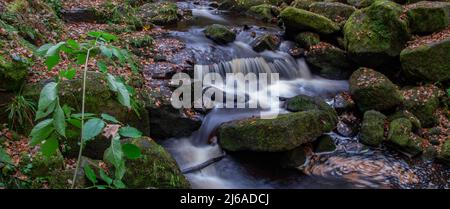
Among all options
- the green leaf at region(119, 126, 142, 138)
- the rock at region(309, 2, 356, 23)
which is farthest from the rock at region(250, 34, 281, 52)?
the green leaf at region(119, 126, 142, 138)

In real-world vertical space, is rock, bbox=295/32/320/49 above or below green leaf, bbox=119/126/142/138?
below

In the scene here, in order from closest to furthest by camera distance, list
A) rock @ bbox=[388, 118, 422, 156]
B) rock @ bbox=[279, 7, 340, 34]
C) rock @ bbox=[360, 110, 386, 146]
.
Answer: rock @ bbox=[388, 118, 422, 156], rock @ bbox=[360, 110, 386, 146], rock @ bbox=[279, 7, 340, 34]

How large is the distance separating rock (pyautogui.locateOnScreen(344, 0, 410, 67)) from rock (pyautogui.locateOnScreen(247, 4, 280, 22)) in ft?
15.3

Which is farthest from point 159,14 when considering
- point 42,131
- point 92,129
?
point 92,129

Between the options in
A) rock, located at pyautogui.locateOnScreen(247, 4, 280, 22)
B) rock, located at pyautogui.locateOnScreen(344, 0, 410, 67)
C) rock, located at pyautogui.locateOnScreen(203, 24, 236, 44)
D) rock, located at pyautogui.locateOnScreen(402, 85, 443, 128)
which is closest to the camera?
rock, located at pyautogui.locateOnScreen(402, 85, 443, 128)

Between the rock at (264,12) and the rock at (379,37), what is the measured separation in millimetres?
4678

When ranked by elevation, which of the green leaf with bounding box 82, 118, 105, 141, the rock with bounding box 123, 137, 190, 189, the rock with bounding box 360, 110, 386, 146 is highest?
the green leaf with bounding box 82, 118, 105, 141

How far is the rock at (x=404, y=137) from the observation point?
313 inches

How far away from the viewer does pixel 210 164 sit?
285 inches

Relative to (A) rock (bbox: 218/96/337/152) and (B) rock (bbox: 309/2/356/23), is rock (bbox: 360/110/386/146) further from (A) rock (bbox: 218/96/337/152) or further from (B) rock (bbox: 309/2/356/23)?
(B) rock (bbox: 309/2/356/23)

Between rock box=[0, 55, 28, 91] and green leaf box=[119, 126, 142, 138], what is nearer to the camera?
green leaf box=[119, 126, 142, 138]

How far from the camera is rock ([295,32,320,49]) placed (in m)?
11.4

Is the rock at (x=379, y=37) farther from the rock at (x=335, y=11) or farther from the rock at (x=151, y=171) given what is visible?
the rock at (x=151, y=171)

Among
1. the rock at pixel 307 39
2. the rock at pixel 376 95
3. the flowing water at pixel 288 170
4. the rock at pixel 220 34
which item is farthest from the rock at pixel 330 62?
the rock at pixel 220 34
